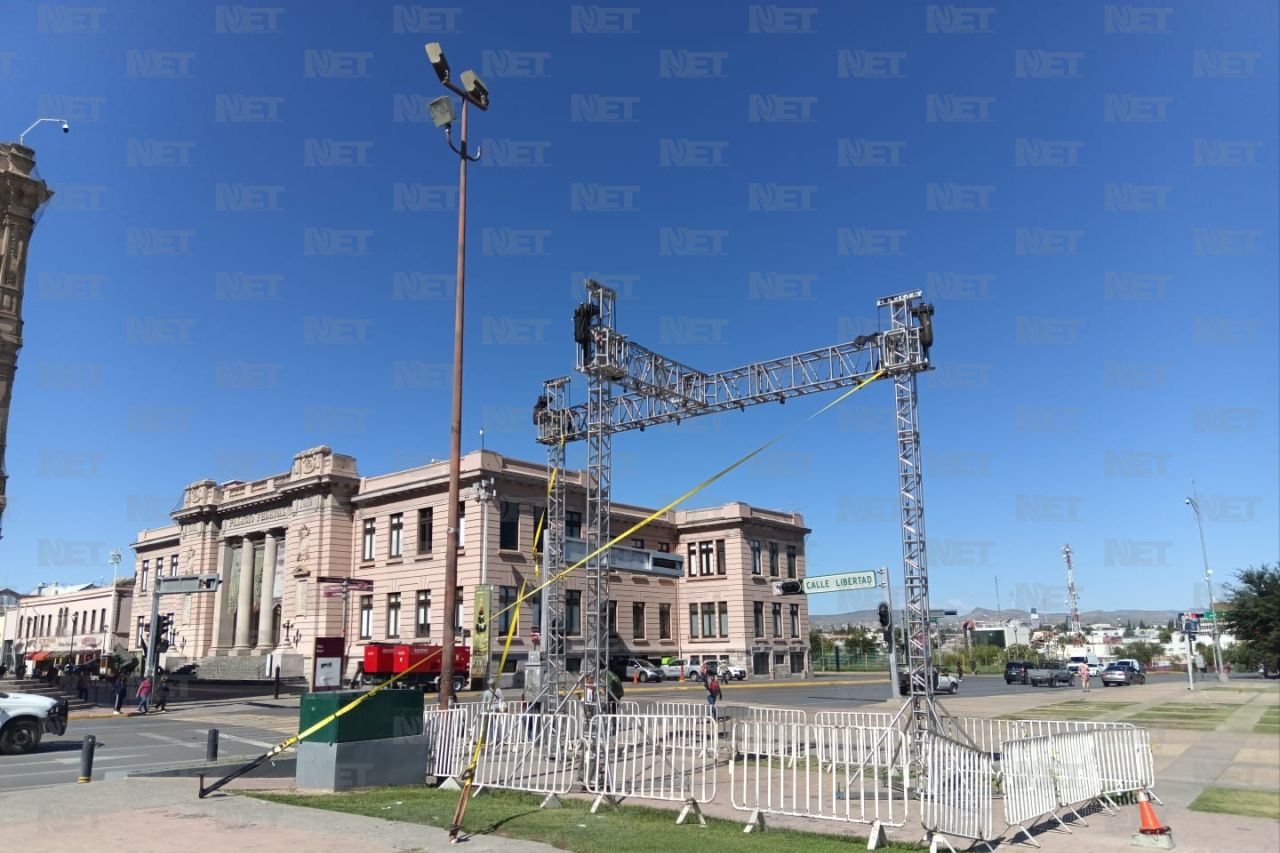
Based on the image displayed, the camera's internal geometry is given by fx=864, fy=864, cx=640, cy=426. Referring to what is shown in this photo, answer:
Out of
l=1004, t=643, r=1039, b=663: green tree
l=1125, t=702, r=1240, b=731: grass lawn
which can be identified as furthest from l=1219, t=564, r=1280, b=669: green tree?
l=1004, t=643, r=1039, b=663: green tree

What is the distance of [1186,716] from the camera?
23047 mm

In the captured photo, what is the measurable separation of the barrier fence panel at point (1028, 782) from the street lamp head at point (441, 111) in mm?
13585

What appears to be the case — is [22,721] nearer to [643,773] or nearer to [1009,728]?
[643,773]

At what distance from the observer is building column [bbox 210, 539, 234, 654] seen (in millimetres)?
54406

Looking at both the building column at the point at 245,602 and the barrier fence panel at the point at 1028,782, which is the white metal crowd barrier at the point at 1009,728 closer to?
the barrier fence panel at the point at 1028,782

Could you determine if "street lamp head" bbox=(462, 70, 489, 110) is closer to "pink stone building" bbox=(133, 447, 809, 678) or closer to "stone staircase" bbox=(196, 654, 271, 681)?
"pink stone building" bbox=(133, 447, 809, 678)

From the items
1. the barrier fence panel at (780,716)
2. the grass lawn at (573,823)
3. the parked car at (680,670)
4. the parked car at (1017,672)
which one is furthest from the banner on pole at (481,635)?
the parked car at (1017,672)

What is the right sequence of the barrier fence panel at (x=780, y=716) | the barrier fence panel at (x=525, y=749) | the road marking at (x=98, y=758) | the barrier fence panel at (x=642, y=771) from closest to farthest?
the barrier fence panel at (x=642, y=771) → the barrier fence panel at (x=525, y=749) → the barrier fence panel at (x=780, y=716) → the road marking at (x=98, y=758)

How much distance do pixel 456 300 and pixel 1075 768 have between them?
12.5m

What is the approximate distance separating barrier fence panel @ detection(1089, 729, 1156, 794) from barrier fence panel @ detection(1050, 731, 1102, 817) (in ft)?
0.83

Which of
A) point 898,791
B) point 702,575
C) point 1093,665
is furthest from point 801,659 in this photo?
point 898,791

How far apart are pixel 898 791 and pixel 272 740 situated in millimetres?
14646

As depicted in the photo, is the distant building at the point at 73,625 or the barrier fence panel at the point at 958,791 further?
the distant building at the point at 73,625

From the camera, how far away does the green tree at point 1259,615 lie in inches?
439
